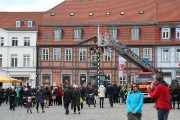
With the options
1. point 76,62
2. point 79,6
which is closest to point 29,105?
point 76,62

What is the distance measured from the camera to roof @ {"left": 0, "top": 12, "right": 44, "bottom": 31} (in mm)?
63219

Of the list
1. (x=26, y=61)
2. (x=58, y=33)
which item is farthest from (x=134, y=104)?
(x=26, y=61)

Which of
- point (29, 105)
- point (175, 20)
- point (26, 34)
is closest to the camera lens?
point (29, 105)

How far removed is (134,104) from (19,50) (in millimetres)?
51184

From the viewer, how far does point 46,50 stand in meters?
61.5

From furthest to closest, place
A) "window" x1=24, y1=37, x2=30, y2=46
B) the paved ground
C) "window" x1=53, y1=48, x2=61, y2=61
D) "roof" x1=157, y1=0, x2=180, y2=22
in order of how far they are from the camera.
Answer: "window" x1=24, y1=37, x2=30, y2=46
"window" x1=53, y1=48, x2=61, y2=61
"roof" x1=157, y1=0, x2=180, y2=22
the paved ground

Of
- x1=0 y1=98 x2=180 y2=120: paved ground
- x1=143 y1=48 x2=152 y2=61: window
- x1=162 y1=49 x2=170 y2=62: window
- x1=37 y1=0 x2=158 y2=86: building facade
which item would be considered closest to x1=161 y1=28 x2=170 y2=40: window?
x1=37 y1=0 x2=158 y2=86: building facade

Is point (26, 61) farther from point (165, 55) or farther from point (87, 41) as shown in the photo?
point (165, 55)

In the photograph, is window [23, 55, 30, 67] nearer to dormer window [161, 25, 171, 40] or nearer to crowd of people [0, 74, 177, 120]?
dormer window [161, 25, 171, 40]

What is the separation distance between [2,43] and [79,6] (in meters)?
10.7

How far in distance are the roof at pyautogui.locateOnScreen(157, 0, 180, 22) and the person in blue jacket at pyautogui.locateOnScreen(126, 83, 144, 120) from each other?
154ft

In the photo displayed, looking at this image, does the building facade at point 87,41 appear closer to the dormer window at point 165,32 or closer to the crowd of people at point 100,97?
the dormer window at point 165,32

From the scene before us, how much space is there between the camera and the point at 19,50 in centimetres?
6300

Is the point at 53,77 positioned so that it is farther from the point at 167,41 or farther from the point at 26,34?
the point at 167,41
